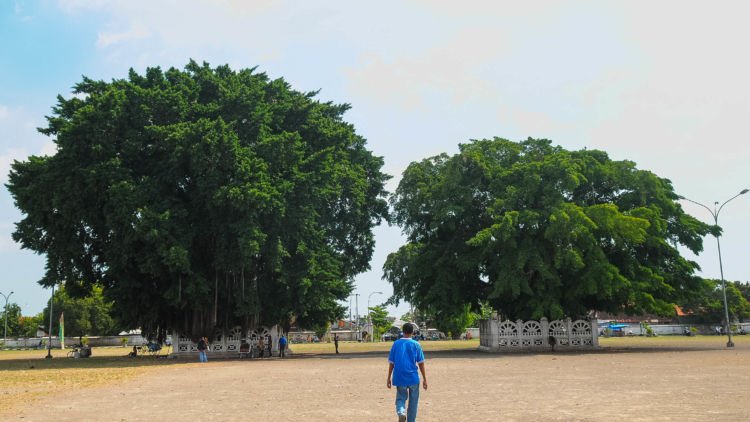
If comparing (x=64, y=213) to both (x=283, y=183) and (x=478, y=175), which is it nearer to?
(x=283, y=183)

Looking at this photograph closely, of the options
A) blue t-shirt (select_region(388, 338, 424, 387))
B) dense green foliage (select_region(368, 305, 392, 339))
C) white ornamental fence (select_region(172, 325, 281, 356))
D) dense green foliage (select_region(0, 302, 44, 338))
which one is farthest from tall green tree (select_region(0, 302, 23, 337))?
blue t-shirt (select_region(388, 338, 424, 387))

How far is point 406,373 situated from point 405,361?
0.56 feet

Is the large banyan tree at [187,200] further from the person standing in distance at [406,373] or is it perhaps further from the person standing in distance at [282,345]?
the person standing in distance at [406,373]

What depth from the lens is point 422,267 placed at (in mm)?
38781

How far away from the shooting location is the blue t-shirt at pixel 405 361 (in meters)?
8.98

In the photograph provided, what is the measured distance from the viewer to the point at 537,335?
38.4 m

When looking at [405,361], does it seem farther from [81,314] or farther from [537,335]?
[81,314]

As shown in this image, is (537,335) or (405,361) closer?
(405,361)

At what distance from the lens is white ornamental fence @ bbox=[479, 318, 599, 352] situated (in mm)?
38094

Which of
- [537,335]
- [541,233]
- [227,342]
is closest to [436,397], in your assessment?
[541,233]

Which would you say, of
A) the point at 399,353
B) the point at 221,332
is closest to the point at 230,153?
the point at 221,332

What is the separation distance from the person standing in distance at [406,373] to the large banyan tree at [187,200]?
22.0 m

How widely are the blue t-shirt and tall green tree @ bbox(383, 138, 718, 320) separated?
82.3 ft

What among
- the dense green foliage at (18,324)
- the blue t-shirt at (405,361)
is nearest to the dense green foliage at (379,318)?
the dense green foliage at (18,324)
